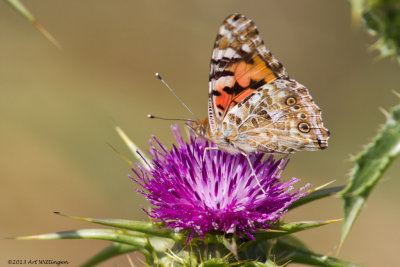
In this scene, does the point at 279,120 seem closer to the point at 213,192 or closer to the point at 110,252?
the point at 213,192

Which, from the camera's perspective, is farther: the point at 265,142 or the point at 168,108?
the point at 168,108

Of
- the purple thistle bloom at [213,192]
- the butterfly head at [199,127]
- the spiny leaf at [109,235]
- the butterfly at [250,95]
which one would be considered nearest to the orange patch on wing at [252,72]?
the butterfly at [250,95]

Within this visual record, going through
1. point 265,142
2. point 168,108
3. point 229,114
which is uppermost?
point 168,108

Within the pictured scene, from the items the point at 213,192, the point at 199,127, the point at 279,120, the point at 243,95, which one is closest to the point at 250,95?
the point at 243,95

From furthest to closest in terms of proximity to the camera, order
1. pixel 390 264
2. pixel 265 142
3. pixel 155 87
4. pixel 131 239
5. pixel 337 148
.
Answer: pixel 155 87 → pixel 337 148 → pixel 390 264 → pixel 265 142 → pixel 131 239

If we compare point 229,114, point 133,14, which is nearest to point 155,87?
point 133,14

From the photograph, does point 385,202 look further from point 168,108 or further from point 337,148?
point 168,108
